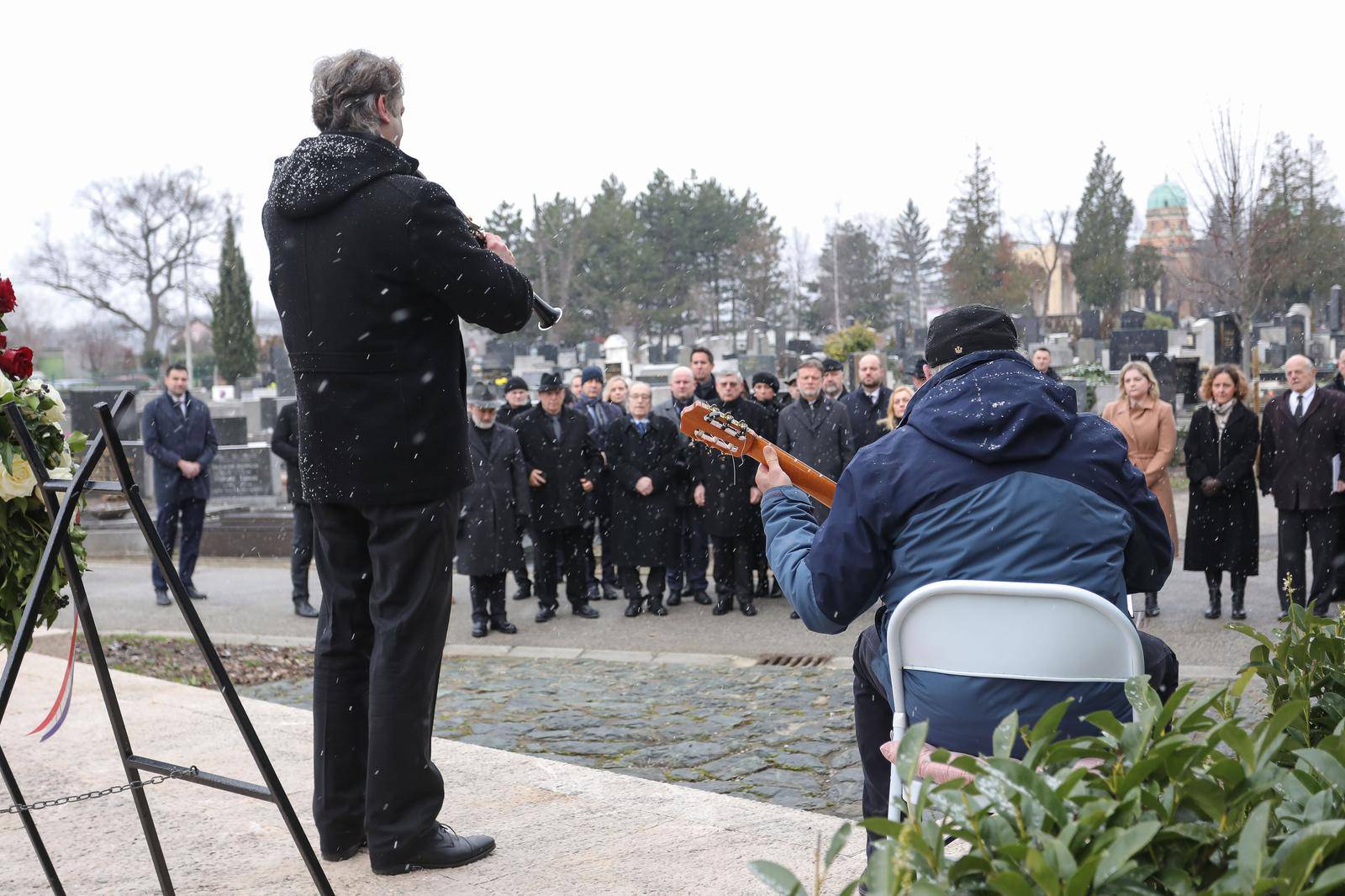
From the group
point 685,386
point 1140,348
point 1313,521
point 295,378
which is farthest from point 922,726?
point 1140,348

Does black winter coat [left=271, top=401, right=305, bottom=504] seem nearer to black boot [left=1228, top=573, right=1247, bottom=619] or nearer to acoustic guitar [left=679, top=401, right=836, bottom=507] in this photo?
black boot [left=1228, top=573, right=1247, bottom=619]

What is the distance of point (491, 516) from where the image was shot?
394 inches

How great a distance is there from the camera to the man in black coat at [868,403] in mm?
11469

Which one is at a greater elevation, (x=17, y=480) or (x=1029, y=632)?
(x=17, y=480)

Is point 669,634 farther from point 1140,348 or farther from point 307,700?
point 1140,348

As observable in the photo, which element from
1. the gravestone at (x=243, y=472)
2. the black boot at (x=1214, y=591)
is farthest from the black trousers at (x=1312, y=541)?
the gravestone at (x=243, y=472)

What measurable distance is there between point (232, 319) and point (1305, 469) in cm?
5666

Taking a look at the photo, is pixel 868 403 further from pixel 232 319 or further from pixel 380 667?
pixel 232 319

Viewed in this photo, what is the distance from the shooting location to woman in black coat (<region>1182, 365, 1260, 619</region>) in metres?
9.27

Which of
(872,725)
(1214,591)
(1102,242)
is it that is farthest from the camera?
(1102,242)

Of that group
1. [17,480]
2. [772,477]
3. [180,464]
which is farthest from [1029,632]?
[180,464]

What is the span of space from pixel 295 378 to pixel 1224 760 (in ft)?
8.59

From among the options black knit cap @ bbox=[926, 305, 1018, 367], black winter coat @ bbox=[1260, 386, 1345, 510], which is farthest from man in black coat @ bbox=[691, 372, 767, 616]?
black knit cap @ bbox=[926, 305, 1018, 367]

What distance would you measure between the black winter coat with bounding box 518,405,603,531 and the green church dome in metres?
91.7
